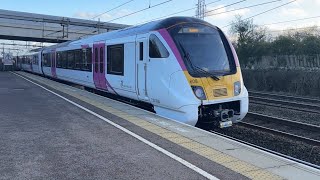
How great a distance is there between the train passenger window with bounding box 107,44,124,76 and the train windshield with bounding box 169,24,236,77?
3.27 metres

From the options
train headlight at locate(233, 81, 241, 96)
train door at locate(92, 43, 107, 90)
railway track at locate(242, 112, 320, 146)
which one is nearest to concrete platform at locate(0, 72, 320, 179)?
train headlight at locate(233, 81, 241, 96)

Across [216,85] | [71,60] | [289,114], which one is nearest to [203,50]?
[216,85]

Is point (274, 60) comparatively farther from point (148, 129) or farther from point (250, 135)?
point (148, 129)

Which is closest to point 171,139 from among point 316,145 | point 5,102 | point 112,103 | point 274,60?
point 316,145

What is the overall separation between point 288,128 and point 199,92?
163 inches

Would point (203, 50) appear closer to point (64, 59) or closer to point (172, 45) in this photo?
point (172, 45)

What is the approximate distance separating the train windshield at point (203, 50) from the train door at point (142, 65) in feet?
4.14

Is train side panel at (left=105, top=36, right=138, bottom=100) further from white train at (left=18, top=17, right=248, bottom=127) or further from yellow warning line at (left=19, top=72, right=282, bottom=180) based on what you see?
yellow warning line at (left=19, top=72, right=282, bottom=180)

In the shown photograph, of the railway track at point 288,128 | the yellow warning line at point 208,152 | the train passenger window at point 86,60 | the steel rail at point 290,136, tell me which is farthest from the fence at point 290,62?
the yellow warning line at point 208,152

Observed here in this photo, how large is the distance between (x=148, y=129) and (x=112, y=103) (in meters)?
4.81

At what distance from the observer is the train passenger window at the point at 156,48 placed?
10273 mm

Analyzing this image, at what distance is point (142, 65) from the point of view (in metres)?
11.4

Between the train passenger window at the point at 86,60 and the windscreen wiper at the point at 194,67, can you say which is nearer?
the windscreen wiper at the point at 194,67

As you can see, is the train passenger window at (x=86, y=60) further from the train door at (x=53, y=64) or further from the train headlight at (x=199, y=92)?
the train door at (x=53, y=64)
